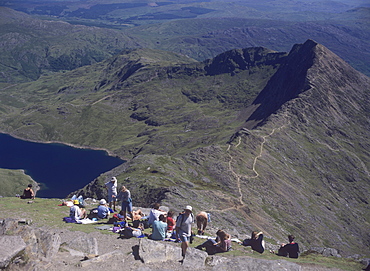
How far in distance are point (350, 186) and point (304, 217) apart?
67.1 m

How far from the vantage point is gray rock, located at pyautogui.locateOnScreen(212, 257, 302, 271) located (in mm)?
34250

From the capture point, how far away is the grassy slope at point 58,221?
134ft

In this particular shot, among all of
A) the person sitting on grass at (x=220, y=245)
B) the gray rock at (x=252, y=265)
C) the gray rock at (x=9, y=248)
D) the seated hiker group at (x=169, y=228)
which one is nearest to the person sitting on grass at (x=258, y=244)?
the seated hiker group at (x=169, y=228)

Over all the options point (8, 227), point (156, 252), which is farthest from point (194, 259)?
point (8, 227)

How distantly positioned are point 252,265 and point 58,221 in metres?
25.5

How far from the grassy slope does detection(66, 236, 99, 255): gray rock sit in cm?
514

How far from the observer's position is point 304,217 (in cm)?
13888

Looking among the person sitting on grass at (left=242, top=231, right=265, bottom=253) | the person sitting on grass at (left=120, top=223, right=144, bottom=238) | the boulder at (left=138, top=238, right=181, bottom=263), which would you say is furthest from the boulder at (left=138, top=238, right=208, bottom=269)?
the person sitting on grass at (left=242, top=231, right=265, bottom=253)

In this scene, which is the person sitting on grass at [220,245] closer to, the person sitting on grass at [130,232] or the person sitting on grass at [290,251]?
the person sitting on grass at [130,232]

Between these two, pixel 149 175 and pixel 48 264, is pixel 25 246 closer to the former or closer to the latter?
pixel 48 264

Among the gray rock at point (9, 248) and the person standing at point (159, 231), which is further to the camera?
the person standing at point (159, 231)

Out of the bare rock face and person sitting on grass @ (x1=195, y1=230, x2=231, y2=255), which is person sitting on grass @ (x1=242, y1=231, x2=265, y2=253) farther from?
the bare rock face

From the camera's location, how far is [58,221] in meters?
46.3

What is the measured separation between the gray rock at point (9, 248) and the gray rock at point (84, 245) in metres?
5.92
